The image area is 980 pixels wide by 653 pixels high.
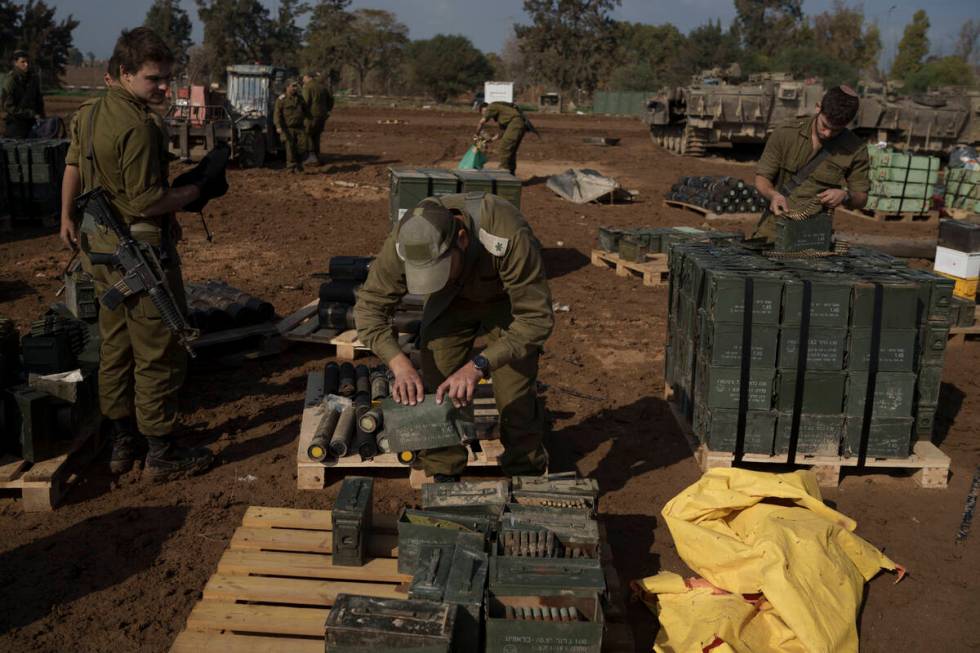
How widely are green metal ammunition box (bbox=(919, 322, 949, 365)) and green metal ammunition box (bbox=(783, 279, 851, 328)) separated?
65cm

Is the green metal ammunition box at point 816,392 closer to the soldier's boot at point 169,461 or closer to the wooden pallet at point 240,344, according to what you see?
the soldier's boot at point 169,461

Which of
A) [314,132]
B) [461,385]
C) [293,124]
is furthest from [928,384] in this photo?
[314,132]

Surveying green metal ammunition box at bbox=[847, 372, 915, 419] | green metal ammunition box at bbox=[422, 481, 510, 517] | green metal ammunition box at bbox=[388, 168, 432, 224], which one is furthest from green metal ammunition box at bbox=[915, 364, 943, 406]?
green metal ammunition box at bbox=[388, 168, 432, 224]

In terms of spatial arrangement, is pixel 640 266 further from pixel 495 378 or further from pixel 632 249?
pixel 495 378

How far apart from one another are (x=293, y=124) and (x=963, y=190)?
12.6m

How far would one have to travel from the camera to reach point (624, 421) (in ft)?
20.8

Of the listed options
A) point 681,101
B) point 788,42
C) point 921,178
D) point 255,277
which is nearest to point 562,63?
point 788,42

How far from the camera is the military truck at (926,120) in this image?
21469 millimetres

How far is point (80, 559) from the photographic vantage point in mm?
4383

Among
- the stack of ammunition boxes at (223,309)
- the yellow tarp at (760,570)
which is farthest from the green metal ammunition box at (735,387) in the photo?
the stack of ammunition boxes at (223,309)

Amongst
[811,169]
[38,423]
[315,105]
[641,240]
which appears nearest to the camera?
[38,423]

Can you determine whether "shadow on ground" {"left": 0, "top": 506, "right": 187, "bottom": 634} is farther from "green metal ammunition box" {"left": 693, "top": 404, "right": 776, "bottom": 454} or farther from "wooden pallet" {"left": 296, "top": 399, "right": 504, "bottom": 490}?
"green metal ammunition box" {"left": 693, "top": 404, "right": 776, "bottom": 454}

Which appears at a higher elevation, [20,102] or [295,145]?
[20,102]

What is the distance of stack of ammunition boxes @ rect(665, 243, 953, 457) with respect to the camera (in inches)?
196
